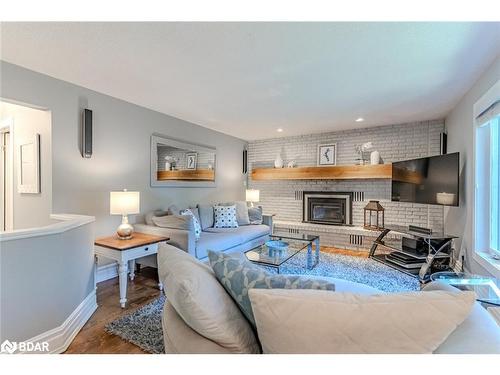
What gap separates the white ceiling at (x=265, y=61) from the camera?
172 cm

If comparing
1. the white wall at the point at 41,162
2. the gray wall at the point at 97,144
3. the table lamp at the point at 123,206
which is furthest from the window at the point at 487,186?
the white wall at the point at 41,162

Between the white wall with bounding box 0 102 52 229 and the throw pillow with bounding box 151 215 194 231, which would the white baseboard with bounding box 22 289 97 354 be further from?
the white wall with bounding box 0 102 52 229

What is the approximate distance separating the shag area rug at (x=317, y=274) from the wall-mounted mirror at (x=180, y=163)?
1.88m

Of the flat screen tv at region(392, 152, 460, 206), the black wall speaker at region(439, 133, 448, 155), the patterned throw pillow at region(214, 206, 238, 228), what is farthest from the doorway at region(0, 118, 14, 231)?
the black wall speaker at region(439, 133, 448, 155)

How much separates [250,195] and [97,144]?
282 cm

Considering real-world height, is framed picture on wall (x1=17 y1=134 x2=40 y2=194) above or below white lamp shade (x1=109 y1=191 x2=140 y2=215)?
above

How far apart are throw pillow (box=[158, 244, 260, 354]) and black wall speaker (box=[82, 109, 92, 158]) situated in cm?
243

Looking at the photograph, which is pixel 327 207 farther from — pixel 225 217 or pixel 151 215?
pixel 151 215

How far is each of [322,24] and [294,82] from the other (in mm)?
930

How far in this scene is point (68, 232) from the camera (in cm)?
186

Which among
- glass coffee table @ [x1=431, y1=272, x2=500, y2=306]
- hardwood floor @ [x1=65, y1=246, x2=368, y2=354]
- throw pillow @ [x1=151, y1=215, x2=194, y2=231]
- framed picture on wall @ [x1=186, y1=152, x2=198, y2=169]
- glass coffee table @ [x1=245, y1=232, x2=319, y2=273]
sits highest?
framed picture on wall @ [x1=186, y1=152, x2=198, y2=169]

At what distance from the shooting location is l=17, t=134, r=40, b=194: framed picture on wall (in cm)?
263

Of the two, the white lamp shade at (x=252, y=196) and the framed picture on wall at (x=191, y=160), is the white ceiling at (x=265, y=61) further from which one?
the white lamp shade at (x=252, y=196)
